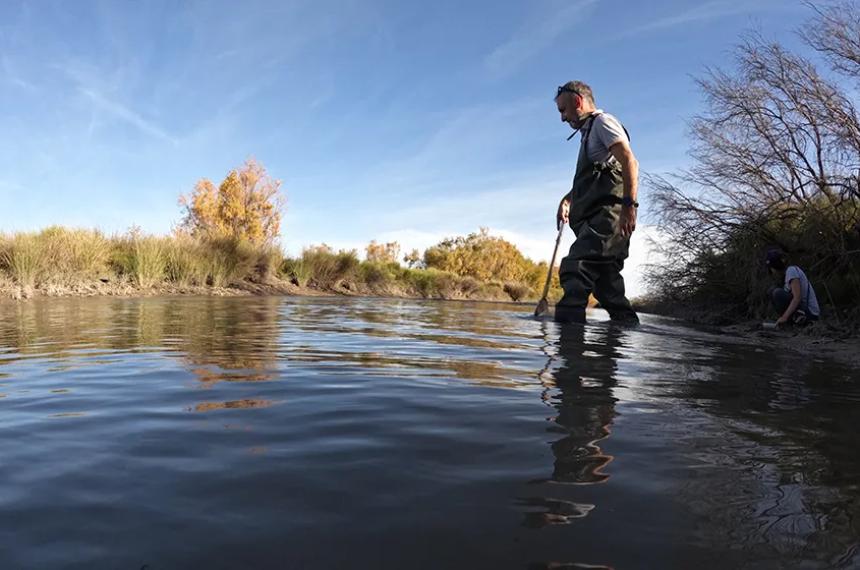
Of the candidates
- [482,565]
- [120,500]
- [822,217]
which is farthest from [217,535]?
[822,217]

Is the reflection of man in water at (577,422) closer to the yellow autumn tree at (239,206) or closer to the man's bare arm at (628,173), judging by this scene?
the man's bare arm at (628,173)

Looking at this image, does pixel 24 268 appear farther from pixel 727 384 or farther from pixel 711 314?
pixel 711 314

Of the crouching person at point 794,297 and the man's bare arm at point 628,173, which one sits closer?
the man's bare arm at point 628,173

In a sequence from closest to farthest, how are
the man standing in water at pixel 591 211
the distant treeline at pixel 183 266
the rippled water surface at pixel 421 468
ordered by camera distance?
1. the rippled water surface at pixel 421 468
2. the man standing in water at pixel 591 211
3. the distant treeline at pixel 183 266

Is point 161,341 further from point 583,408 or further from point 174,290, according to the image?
point 174,290

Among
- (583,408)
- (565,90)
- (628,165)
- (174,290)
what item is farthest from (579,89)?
(174,290)

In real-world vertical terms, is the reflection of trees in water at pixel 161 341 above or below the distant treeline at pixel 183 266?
below

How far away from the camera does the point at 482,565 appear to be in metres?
0.99

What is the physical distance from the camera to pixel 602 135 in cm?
560

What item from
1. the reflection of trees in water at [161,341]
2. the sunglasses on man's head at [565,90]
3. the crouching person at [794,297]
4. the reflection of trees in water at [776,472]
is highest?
the sunglasses on man's head at [565,90]

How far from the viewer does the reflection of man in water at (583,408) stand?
4.82 feet

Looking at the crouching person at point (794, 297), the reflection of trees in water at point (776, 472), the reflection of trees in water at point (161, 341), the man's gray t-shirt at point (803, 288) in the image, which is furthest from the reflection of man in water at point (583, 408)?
the man's gray t-shirt at point (803, 288)

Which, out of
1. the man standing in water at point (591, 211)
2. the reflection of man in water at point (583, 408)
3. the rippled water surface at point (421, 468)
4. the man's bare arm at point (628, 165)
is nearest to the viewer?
the rippled water surface at point (421, 468)

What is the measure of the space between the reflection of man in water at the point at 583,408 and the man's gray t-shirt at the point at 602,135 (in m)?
2.39
